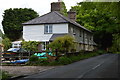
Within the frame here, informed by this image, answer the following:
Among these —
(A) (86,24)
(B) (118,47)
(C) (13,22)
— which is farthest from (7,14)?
(B) (118,47)

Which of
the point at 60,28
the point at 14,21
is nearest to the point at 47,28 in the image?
the point at 60,28

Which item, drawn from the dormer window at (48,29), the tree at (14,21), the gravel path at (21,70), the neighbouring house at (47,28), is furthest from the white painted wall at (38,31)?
the tree at (14,21)

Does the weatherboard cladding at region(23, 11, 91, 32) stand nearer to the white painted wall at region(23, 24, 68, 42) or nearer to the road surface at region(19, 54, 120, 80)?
the white painted wall at region(23, 24, 68, 42)

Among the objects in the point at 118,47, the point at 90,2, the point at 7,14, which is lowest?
the point at 118,47

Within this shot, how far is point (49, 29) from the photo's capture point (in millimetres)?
36219

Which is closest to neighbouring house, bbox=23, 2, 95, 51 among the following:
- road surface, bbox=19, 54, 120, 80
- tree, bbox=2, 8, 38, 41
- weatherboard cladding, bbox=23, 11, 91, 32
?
weatherboard cladding, bbox=23, 11, 91, 32

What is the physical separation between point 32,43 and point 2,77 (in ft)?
76.0

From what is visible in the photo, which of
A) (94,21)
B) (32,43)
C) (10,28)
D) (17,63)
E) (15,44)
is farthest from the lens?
(10,28)

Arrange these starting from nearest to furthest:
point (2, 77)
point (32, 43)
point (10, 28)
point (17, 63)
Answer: point (2, 77) → point (17, 63) → point (32, 43) → point (10, 28)

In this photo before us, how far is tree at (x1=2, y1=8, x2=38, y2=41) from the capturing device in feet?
195

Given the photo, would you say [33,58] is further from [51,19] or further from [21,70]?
[51,19]

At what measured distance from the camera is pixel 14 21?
60375 millimetres

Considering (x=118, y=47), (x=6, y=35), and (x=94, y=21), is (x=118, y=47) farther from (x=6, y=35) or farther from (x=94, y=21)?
(x=6, y=35)

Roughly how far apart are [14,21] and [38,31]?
25.6m
